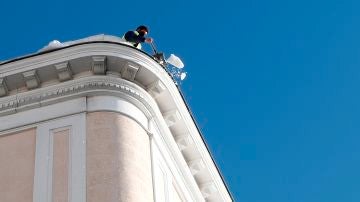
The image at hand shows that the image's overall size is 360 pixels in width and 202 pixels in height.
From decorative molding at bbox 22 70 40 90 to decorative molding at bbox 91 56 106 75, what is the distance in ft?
3.18

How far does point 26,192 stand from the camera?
13.0 metres

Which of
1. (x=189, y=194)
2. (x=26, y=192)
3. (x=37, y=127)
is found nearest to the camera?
(x=26, y=192)

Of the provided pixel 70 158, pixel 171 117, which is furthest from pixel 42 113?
pixel 171 117

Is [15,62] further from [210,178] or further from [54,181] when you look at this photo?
[210,178]

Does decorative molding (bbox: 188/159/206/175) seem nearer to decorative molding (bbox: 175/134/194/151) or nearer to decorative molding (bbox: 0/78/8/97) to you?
decorative molding (bbox: 175/134/194/151)

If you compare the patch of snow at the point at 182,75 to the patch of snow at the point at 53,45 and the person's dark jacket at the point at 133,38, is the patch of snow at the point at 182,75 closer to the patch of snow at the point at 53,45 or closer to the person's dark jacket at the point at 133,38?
the person's dark jacket at the point at 133,38

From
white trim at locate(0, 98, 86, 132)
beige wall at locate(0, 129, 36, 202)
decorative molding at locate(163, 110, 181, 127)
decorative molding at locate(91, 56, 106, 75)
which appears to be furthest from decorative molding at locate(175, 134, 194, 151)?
beige wall at locate(0, 129, 36, 202)

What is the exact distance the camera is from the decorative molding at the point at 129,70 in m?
14.4

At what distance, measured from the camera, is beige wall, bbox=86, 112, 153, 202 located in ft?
41.8

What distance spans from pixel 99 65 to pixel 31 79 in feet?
3.90

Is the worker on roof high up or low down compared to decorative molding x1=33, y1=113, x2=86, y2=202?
up

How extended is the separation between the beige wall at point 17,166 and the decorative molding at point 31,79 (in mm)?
848

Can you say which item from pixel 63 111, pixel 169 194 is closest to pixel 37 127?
pixel 63 111

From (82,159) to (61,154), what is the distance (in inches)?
17.6
